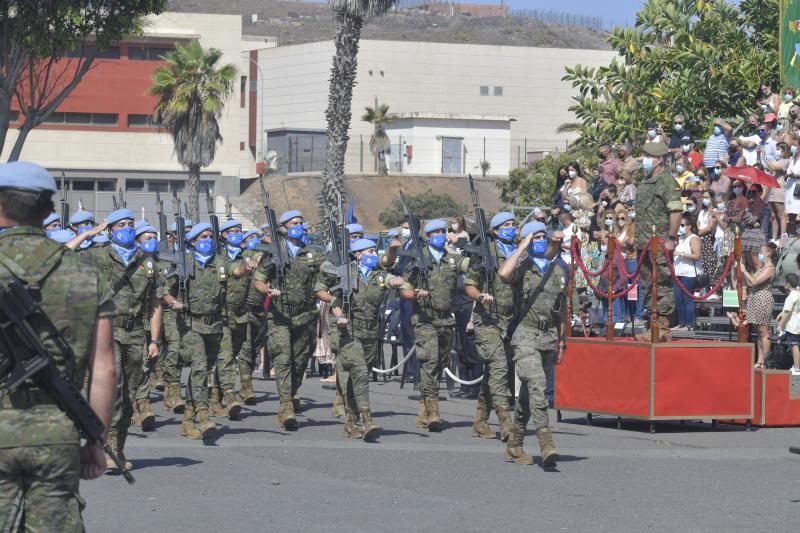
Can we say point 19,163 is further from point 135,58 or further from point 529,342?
point 135,58

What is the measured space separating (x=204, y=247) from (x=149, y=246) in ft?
2.45

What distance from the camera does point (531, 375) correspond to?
465 inches

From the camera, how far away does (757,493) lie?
35.3 ft

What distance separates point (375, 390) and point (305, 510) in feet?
30.9

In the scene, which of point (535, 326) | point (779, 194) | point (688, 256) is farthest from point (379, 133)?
point (535, 326)

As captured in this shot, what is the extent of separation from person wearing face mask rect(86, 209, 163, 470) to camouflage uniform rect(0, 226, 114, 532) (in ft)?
19.8

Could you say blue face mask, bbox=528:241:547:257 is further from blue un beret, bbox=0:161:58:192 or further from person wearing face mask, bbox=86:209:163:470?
blue un beret, bbox=0:161:58:192

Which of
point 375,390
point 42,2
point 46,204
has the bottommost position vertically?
point 375,390

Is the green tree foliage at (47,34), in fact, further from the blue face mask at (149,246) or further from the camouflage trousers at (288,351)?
the blue face mask at (149,246)

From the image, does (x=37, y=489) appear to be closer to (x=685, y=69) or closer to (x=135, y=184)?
(x=685, y=69)

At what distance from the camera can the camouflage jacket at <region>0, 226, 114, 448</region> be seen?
5129 mm

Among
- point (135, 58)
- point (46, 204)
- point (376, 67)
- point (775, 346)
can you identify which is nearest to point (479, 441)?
point (775, 346)

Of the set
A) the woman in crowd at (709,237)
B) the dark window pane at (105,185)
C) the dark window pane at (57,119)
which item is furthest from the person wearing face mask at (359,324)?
the dark window pane at (57,119)

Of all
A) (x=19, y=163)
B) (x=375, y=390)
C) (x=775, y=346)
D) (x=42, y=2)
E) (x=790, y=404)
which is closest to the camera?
(x=19, y=163)
